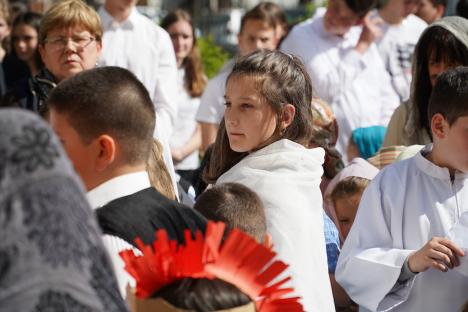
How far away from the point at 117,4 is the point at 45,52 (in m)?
1.59

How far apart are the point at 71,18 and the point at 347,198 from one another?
1.82 metres

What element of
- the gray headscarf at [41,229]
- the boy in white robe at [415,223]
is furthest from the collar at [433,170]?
the gray headscarf at [41,229]

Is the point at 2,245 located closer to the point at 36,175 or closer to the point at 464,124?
the point at 36,175

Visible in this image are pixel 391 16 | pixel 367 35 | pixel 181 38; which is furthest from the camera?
pixel 181 38

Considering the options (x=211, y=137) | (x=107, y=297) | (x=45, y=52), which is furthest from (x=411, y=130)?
(x=107, y=297)

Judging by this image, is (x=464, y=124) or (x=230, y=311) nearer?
(x=230, y=311)

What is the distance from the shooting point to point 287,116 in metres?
4.11

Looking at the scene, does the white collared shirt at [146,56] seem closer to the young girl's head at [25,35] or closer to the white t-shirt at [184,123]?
the white t-shirt at [184,123]

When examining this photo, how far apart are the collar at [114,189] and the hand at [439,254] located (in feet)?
4.69

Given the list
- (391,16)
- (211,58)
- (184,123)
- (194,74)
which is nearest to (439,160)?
(391,16)

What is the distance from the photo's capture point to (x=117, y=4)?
286 inches

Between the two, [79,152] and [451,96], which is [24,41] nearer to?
[451,96]

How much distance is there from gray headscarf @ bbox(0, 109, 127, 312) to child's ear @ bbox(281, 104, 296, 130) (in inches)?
89.5

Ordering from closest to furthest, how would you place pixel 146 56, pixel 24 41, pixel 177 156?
pixel 146 56 < pixel 177 156 < pixel 24 41
